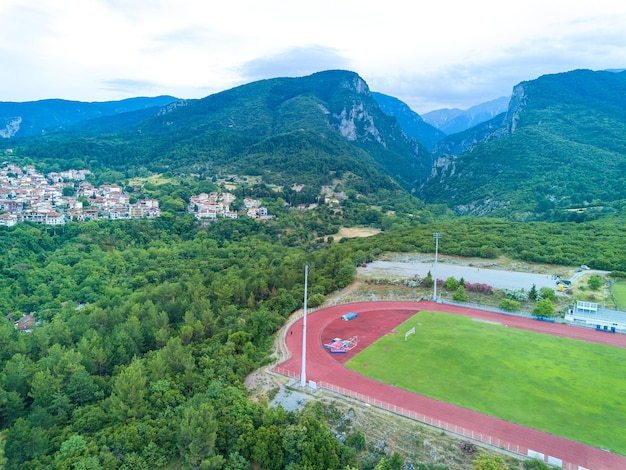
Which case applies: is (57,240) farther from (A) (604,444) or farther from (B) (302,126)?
(B) (302,126)

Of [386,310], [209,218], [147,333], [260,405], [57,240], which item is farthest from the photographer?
[209,218]

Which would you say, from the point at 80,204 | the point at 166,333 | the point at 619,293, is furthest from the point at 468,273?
the point at 80,204

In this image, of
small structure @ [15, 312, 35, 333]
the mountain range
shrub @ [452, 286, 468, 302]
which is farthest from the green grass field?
the mountain range

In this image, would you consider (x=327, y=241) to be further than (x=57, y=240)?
Yes

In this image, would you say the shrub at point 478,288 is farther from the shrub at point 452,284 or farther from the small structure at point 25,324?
the small structure at point 25,324

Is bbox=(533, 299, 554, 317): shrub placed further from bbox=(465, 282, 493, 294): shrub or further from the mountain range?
the mountain range

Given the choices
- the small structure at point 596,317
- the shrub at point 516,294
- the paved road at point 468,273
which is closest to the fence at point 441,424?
the small structure at point 596,317

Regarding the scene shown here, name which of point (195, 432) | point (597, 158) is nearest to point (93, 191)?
point (195, 432)
